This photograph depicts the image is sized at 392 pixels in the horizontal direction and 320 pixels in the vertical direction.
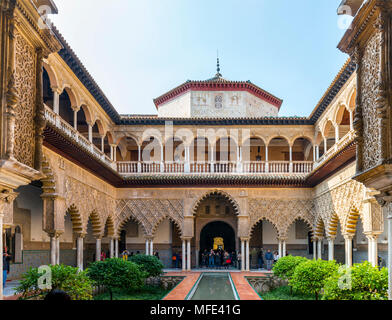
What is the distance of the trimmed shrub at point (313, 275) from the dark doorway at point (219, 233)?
10.9 meters

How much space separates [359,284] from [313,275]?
3.92 meters

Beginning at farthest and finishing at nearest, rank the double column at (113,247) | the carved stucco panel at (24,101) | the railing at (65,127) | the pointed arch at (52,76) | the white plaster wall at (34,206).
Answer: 1. the double column at (113,247)
2. the white plaster wall at (34,206)
3. the pointed arch at (52,76)
4. the railing at (65,127)
5. the carved stucco panel at (24,101)

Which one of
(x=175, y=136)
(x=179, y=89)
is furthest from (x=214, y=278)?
(x=179, y=89)

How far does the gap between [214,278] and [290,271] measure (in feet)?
12.5

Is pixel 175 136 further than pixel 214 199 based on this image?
No

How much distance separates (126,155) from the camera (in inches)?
851

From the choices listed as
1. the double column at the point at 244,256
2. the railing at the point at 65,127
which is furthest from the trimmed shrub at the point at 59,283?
the double column at the point at 244,256

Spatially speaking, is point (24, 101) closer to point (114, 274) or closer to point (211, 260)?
point (114, 274)

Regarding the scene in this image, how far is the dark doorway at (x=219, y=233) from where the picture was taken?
22.4 metres

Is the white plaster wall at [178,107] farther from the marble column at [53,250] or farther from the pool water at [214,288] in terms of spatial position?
the marble column at [53,250]

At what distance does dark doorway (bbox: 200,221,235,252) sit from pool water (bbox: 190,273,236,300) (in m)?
4.95

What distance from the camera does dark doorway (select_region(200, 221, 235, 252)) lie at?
22406 mm
